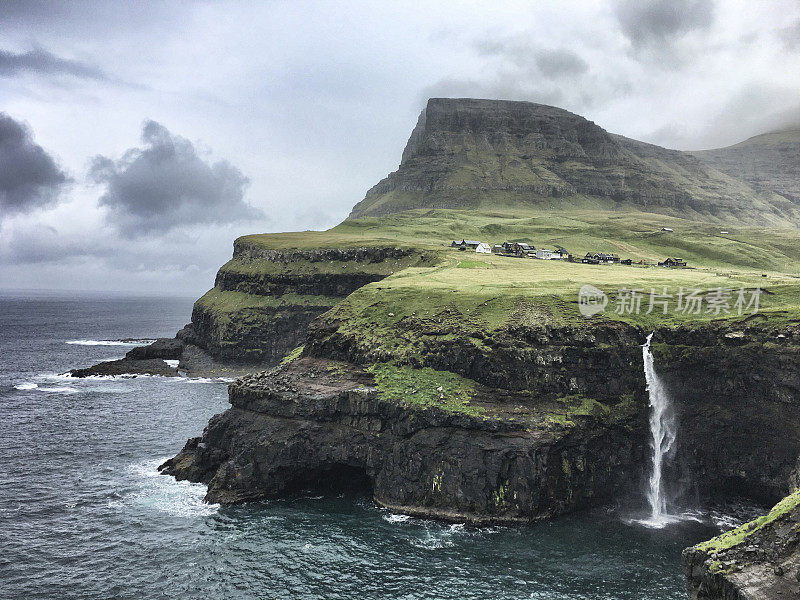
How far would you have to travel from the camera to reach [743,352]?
187 feet

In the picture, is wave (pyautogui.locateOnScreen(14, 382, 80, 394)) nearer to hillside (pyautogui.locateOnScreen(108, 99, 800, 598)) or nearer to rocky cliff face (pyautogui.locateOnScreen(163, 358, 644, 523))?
rocky cliff face (pyautogui.locateOnScreen(163, 358, 644, 523))

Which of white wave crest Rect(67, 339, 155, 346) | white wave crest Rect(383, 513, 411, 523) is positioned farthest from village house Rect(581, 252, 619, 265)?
white wave crest Rect(67, 339, 155, 346)

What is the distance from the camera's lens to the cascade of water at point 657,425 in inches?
2322

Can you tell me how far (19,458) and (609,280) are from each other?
258ft

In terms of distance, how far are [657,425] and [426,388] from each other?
2484cm

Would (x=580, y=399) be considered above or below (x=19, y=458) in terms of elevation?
above

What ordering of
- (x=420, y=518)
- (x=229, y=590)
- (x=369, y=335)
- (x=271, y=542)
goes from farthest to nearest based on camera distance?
(x=369, y=335)
(x=420, y=518)
(x=271, y=542)
(x=229, y=590)

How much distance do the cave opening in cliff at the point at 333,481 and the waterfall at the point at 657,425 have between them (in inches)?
1162

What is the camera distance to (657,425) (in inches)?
2403

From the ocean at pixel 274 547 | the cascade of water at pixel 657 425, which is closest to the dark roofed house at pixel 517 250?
the cascade of water at pixel 657 425

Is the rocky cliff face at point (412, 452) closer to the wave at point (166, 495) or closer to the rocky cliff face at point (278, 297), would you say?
the wave at point (166, 495)

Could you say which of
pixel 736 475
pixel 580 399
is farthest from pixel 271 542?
pixel 736 475

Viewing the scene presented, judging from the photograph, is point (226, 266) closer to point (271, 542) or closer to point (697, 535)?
point (271, 542)

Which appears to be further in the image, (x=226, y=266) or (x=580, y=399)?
(x=226, y=266)
